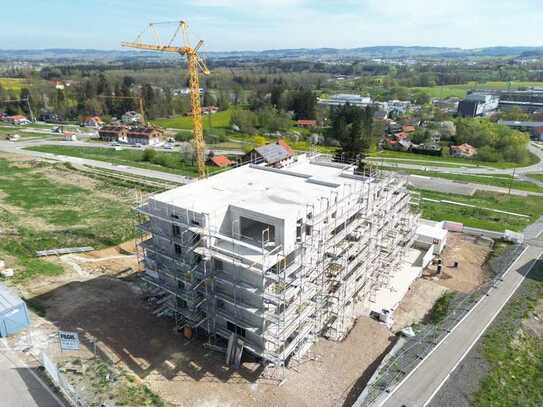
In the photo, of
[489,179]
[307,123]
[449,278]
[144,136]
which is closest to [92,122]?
[144,136]

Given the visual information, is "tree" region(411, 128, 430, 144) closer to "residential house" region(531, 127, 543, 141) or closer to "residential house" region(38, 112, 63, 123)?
"residential house" region(531, 127, 543, 141)

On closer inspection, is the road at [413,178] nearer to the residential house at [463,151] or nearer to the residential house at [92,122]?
the residential house at [463,151]

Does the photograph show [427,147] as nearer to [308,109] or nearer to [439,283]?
[308,109]

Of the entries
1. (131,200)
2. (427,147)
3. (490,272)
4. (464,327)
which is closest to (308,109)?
(427,147)

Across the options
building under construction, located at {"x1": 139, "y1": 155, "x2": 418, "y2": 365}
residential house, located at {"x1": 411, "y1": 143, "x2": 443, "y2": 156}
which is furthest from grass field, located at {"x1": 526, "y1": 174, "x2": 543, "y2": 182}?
building under construction, located at {"x1": 139, "y1": 155, "x2": 418, "y2": 365}

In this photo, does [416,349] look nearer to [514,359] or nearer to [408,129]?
[514,359]

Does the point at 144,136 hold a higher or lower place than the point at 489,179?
higher

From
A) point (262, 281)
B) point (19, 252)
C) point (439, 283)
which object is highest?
point (262, 281)
